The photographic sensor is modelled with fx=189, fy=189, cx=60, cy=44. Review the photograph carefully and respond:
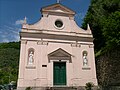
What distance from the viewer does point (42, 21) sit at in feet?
64.6

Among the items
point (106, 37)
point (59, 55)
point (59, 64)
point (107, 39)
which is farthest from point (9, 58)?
point (107, 39)

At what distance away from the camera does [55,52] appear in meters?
18.8

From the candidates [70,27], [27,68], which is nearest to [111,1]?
[70,27]

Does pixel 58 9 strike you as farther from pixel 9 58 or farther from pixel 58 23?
pixel 9 58

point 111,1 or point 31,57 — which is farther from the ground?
point 111,1

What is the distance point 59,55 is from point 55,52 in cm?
54

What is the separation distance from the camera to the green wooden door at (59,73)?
18.7 metres

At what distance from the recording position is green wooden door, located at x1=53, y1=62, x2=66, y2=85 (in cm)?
1866

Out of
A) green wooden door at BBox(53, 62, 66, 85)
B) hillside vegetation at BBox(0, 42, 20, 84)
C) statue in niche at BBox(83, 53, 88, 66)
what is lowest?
green wooden door at BBox(53, 62, 66, 85)

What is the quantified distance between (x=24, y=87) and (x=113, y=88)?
8204 millimetres

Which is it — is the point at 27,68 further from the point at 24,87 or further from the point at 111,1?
the point at 111,1

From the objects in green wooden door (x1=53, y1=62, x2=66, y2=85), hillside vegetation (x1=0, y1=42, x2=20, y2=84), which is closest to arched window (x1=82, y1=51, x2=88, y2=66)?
green wooden door (x1=53, y1=62, x2=66, y2=85)

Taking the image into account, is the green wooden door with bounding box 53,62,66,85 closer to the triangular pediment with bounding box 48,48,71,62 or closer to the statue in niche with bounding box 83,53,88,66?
the triangular pediment with bounding box 48,48,71,62

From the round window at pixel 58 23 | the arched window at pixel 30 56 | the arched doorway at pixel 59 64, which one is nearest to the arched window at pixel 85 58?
the arched doorway at pixel 59 64
